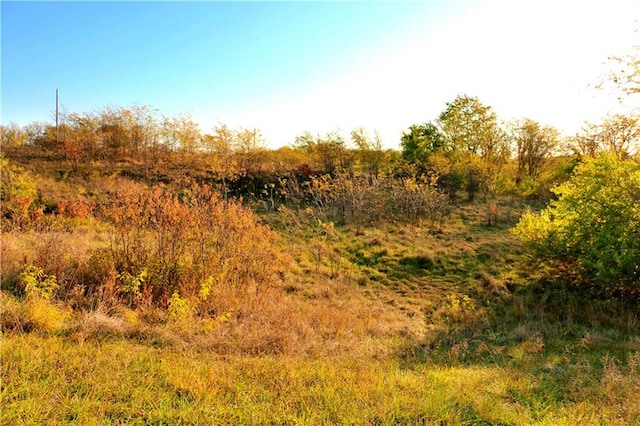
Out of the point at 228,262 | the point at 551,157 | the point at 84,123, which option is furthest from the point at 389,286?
the point at 84,123

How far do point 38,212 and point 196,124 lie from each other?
12385 millimetres

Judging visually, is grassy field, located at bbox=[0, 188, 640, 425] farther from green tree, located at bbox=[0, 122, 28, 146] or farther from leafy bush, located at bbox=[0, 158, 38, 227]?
green tree, located at bbox=[0, 122, 28, 146]

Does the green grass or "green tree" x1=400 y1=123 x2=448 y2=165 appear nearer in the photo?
the green grass

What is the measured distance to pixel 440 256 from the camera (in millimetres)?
11211

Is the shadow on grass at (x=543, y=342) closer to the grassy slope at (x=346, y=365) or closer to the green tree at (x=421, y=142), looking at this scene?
the grassy slope at (x=346, y=365)

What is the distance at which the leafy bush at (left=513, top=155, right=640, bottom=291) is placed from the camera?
6969 millimetres

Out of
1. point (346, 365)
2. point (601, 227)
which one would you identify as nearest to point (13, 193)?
point (346, 365)

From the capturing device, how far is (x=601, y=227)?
7.36 metres

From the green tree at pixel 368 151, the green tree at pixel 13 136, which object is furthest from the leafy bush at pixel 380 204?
the green tree at pixel 13 136

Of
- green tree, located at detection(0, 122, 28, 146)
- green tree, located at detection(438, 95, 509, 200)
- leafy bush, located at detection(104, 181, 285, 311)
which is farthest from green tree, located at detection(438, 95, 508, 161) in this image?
green tree, located at detection(0, 122, 28, 146)

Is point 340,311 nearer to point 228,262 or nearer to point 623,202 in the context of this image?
point 228,262

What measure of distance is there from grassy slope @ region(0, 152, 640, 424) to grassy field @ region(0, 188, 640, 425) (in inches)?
0.7

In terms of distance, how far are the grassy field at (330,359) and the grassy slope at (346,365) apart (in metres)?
0.02

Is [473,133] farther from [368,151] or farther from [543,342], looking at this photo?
[543,342]
